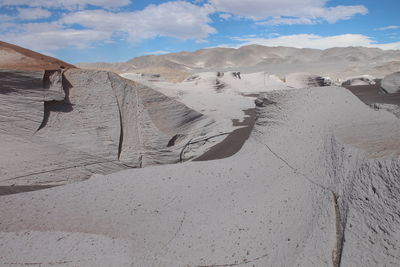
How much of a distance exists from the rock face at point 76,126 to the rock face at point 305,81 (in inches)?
292

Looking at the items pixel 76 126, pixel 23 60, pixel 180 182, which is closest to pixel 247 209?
pixel 180 182

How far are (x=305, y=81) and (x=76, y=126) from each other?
8.57 m

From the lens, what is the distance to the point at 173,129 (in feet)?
8.03

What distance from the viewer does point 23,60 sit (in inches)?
75.2

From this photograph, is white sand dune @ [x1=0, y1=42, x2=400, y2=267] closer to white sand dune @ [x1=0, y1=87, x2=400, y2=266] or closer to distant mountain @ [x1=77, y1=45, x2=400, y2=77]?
white sand dune @ [x1=0, y1=87, x2=400, y2=266]

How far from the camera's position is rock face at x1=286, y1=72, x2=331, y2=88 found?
8.62 m

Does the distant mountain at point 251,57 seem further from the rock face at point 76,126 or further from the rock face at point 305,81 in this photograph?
the rock face at point 76,126

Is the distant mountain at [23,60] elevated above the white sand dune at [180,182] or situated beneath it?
elevated above

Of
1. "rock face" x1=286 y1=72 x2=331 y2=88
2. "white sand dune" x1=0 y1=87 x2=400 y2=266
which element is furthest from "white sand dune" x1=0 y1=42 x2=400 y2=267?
"rock face" x1=286 y1=72 x2=331 y2=88

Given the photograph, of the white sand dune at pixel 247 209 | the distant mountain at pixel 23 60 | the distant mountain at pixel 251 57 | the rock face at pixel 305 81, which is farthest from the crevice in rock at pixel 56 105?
the distant mountain at pixel 251 57

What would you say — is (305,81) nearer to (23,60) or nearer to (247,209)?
(247,209)

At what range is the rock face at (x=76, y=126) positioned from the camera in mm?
1803

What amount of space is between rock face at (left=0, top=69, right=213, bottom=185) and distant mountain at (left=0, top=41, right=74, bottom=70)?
0.07 m

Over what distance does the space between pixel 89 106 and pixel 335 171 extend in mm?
1644
